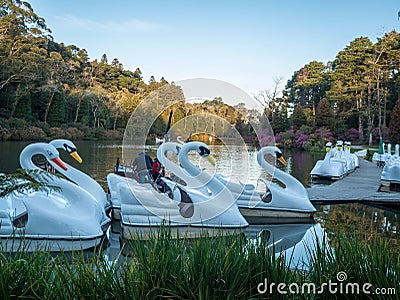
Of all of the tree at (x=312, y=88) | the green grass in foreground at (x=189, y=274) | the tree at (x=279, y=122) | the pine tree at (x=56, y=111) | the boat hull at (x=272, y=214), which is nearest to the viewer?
the green grass in foreground at (x=189, y=274)

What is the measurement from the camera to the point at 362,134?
32094mm

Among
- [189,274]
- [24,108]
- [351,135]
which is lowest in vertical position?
[189,274]

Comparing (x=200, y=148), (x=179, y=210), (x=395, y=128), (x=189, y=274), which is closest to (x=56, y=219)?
(x=179, y=210)

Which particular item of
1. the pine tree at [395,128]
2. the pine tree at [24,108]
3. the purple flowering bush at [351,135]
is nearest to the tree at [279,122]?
the purple flowering bush at [351,135]

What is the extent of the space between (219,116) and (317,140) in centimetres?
2618

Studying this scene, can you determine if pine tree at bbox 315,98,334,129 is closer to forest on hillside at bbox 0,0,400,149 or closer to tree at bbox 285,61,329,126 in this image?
forest on hillside at bbox 0,0,400,149

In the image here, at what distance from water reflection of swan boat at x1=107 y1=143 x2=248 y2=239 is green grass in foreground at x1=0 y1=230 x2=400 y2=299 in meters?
2.98

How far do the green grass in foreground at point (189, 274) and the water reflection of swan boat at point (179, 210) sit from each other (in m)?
2.98

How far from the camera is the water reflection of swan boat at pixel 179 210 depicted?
5031mm

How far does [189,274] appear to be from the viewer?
1.84 m

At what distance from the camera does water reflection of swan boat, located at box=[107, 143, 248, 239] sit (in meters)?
5.03

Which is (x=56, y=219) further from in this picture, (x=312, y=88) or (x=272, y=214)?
(x=312, y=88)

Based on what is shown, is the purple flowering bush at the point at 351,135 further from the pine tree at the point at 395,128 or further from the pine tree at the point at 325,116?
the pine tree at the point at 395,128

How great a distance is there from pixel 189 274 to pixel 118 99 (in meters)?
38.7
